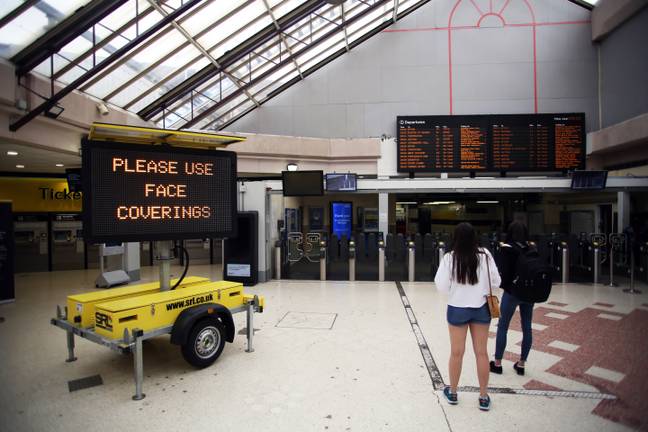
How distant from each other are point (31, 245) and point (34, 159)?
3510 millimetres

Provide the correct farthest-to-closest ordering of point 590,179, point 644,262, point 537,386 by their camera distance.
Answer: point 590,179 < point 644,262 < point 537,386

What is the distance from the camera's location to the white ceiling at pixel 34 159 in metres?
7.14

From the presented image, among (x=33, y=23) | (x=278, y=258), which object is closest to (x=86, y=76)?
(x=33, y=23)

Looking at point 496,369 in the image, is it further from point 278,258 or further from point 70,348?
point 278,258

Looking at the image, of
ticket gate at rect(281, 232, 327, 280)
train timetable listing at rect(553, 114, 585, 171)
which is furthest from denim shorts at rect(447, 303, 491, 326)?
train timetable listing at rect(553, 114, 585, 171)

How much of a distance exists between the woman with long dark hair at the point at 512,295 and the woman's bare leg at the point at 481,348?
733 millimetres

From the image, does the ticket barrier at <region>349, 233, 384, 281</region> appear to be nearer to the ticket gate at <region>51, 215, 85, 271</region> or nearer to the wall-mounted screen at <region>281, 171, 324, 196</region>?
the wall-mounted screen at <region>281, 171, 324, 196</region>

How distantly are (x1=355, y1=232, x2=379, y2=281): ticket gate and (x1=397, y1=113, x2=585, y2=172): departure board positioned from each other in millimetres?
2546

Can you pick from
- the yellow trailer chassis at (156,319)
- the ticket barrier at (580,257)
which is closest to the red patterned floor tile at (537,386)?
the yellow trailer chassis at (156,319)

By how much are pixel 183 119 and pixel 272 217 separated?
4356 millimetres

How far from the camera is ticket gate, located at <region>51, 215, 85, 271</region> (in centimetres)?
1079

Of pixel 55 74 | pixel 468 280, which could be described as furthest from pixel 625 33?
pixel 55 74

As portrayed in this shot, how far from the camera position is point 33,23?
212 inches

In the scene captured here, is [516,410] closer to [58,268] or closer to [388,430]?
[388,430]
